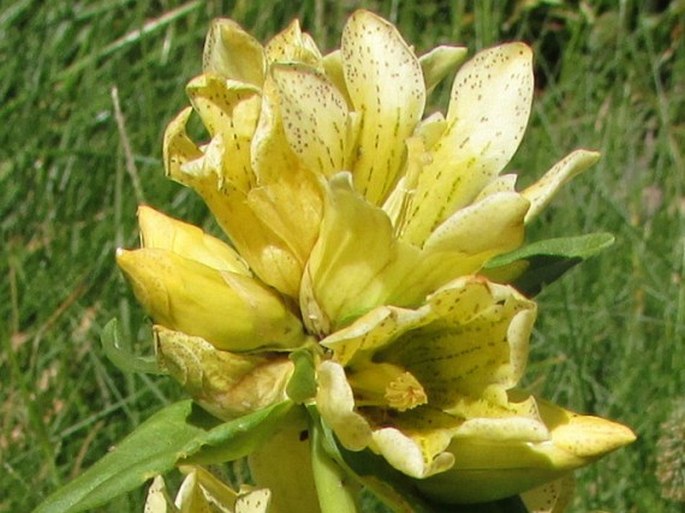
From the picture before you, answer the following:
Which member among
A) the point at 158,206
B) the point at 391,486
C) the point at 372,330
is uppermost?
the point at 372,330

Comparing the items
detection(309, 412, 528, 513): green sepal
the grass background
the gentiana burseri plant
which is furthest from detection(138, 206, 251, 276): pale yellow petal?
the grass background

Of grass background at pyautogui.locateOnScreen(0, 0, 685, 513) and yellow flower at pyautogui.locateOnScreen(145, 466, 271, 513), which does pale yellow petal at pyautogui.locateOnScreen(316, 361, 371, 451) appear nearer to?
yellow flower at pyautogui.locateOnScreen(145, 466, 271, 513)

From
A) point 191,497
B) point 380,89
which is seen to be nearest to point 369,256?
point 380,89

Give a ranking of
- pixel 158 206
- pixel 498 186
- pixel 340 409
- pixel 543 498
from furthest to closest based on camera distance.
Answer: pixel 158 206, pixel 543 498, pixel 498 186, pixel 340 409

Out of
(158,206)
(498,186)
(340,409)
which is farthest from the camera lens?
(158,206)

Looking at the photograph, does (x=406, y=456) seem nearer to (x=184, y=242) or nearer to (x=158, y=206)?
(x=184, y=242)

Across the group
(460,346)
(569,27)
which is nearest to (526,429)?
(460,346)

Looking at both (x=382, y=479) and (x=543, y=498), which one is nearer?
(x=382, y=479)
